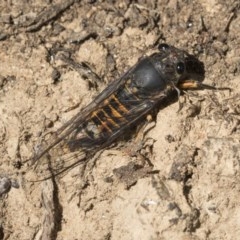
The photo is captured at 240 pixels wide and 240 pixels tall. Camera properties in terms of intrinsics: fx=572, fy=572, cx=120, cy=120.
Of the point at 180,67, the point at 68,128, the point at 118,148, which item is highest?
the point at 68,128

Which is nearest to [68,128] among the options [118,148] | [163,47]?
[118,148]

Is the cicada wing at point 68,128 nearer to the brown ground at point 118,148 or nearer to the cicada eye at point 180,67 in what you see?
the brown ground at point 118,148

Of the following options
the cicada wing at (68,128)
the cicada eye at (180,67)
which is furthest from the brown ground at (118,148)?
the cicada eye at (180,67)

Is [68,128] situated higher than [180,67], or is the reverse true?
[68,128]

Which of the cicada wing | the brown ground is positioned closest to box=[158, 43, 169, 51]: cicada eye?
the brown ground

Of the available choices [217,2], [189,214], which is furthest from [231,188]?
[217,2]

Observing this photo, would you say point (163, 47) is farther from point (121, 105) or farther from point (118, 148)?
point (118, 148)

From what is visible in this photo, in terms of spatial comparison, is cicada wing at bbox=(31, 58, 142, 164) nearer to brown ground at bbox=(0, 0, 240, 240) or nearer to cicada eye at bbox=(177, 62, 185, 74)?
brown ground at bbox=(0, 0, 240, 240)
